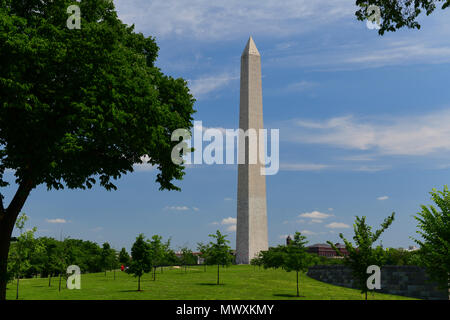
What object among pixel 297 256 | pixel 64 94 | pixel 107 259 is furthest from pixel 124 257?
pixel 64 94

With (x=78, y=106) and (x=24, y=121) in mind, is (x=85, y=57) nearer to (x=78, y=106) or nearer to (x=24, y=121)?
(x=78, y=106)

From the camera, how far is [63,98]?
18.9 meters

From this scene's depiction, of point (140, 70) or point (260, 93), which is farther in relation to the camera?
point (260, 93)

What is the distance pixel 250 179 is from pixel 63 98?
51125mm

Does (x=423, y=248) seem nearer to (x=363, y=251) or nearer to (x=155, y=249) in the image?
(x=363, y=251)

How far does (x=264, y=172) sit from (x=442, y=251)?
48.3 m

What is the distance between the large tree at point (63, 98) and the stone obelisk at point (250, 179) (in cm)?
4633

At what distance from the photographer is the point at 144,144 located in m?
21.1

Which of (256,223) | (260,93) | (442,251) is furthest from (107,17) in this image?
(256,223)

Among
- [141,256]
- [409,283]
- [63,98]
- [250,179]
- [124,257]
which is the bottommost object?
[409,283]

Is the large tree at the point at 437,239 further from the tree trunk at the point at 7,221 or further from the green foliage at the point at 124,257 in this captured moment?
the green foliage at the point at 124,257

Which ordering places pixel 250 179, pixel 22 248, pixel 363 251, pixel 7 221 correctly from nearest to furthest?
1. pixel 7 221
2. pixel 363 251
3. pixel 22 248
4. pixel 250 179

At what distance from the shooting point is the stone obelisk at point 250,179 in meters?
68.2

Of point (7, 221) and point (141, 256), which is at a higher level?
point (7, 221)
